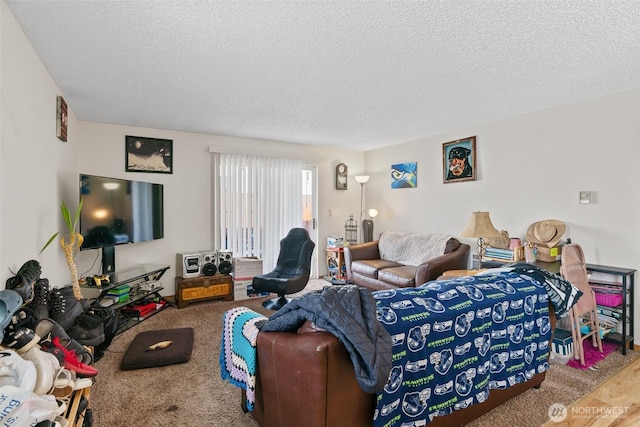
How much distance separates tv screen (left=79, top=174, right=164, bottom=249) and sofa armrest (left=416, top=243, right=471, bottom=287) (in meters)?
3.38

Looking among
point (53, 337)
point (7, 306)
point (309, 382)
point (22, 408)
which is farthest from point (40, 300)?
point (309, 382)

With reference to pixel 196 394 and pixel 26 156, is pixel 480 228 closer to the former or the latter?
pixel 196 394

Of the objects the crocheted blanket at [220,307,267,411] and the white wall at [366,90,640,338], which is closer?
the crocheted blanket at [220,307,267,411]

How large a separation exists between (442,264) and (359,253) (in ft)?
4.74

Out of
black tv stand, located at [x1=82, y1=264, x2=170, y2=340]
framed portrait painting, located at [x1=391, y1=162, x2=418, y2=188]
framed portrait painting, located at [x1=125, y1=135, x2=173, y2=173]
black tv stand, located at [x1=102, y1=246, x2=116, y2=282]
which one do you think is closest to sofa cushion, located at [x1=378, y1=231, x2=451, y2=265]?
framed portrait painting, located at [x1=391, y1=162, x2=418, y2=188]

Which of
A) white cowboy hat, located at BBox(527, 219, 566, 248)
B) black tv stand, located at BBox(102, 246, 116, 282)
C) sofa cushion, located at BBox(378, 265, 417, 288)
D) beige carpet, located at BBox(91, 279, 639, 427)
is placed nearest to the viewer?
beige carpet, located at BBox(91, 279, 639, 427)

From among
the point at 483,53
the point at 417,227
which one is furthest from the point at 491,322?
the point at 417,227

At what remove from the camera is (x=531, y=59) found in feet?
7.66

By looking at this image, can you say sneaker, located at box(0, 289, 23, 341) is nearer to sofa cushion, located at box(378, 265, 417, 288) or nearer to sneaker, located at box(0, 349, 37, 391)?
sneaker, located at box(0, 349, 37, 391)

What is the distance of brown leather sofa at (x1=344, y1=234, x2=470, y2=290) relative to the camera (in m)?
3.90

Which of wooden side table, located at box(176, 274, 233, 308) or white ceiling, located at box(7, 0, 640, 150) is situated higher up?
white ceiling, located at box(7, 0, 640, 150)

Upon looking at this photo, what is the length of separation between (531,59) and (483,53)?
1.33 feet

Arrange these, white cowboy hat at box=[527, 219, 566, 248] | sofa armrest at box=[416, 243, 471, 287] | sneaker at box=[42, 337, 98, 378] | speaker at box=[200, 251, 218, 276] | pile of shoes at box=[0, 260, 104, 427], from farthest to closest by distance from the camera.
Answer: speaker at box=[200, 251, 218, 276] → sofa armrest at box=[416, 243, 471, 287] → white cowboy hat at box=[527, 219, 566, 248] → sneaker at box=[42, 337, 98, 378] → pile of shoes at box=[0, 260, 104, 427]

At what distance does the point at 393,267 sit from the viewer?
178 inches
